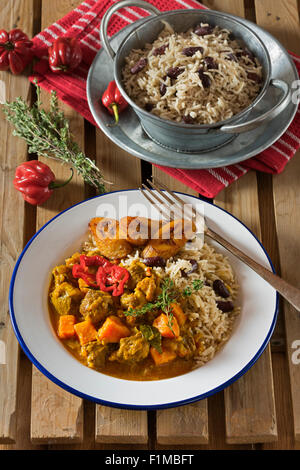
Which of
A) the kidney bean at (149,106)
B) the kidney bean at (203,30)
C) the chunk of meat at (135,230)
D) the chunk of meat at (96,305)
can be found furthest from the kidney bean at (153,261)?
the kidney bean at (203,30)

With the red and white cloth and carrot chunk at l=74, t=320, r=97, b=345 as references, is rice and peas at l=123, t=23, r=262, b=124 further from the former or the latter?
carrot chunk at l=74, t=320, r=97, b=345

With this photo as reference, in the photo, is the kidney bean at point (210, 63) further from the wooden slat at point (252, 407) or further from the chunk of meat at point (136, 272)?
the wooden slat at point (252, 407)

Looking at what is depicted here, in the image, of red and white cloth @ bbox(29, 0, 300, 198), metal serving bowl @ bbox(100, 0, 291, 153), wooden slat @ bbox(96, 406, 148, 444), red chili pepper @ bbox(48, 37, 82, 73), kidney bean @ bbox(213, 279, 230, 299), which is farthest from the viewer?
red chili pepper @ bbox(48, 37, 82, 73)

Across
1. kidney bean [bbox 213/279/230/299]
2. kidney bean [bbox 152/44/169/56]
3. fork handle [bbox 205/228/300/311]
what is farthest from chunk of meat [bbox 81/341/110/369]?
kidney bean [bbox 152/44/169/56]

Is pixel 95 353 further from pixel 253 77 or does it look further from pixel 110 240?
pixel 253 77

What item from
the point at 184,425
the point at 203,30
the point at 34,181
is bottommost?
the point at 184,425

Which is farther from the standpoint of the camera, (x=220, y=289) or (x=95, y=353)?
(x=220, y=289)

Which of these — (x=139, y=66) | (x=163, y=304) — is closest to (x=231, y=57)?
(x=139, y=66)
